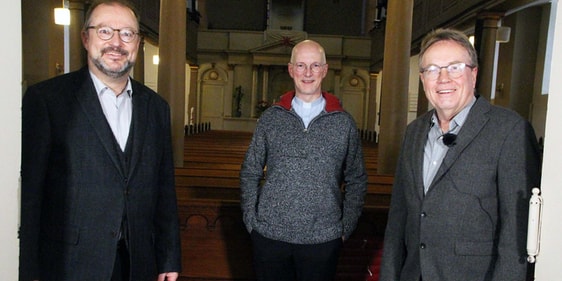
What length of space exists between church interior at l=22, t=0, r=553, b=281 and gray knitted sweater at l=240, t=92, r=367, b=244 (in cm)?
124

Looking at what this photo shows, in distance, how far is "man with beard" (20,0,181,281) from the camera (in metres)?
1.46

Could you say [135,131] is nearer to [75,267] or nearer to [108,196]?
[108,196]

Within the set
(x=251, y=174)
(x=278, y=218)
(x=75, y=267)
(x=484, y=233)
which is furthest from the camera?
(x=251, y=174)

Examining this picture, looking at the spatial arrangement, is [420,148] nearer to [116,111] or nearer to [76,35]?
[116,111]

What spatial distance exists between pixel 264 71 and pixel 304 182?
14.6 meters

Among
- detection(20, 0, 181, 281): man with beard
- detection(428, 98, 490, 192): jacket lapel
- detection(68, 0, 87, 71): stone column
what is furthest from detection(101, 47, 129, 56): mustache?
detection(68, 0, 87, 71): stone column

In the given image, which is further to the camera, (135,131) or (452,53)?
(135,131)

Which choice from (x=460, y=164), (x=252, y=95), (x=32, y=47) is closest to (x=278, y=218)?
(x=460, y=164)

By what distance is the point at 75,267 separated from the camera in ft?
5.09

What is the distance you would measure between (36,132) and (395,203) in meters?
1.34

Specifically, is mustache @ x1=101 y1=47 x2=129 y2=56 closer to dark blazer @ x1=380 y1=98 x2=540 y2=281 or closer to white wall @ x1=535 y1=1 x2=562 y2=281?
dark blazer @ x1=380 y1=98 x2=540 y2=281

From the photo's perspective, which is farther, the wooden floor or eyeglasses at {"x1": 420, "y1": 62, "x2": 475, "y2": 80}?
the wooden floor

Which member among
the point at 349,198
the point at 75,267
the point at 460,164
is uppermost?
the point at 460,164

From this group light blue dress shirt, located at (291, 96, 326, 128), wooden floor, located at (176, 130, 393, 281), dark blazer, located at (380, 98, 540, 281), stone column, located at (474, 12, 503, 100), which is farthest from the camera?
stone column, located at (474, 12, 503, 100)
